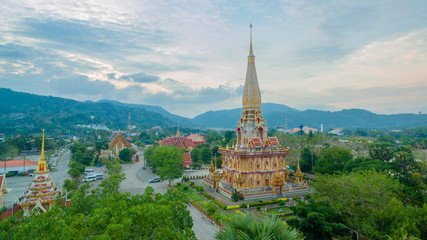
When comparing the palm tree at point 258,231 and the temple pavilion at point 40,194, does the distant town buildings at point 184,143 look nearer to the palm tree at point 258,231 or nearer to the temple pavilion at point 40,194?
the temple pavilion at point 40,194

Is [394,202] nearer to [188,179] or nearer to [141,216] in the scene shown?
[141,216]

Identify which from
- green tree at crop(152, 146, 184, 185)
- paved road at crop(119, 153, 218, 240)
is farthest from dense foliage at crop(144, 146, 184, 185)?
paved road at crop(119, 153, 218, 240)

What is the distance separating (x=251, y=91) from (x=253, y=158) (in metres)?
9.99

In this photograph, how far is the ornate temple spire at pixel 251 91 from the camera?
34.9 m

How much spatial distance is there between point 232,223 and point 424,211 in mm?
12525

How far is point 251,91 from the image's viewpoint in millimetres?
Result: 35031

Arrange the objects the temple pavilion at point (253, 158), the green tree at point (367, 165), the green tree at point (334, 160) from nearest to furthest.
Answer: the green tree at point (367, 165), the temple pavilion at point (253, 158), the green tree at point (334, 160)

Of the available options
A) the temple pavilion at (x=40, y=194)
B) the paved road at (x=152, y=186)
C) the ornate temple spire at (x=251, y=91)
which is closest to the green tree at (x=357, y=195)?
the paved road at (x=152, y=186)

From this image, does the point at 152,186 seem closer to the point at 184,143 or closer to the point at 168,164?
the point at 168,164

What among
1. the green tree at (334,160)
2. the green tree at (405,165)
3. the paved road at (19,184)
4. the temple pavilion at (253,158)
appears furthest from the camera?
the green tree at (334,160)

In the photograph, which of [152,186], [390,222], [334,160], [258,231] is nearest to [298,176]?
[334,160]

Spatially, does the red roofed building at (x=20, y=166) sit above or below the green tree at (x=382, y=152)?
below

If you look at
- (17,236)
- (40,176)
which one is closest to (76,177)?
(40,176)

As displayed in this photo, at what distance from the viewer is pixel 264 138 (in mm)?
34031
